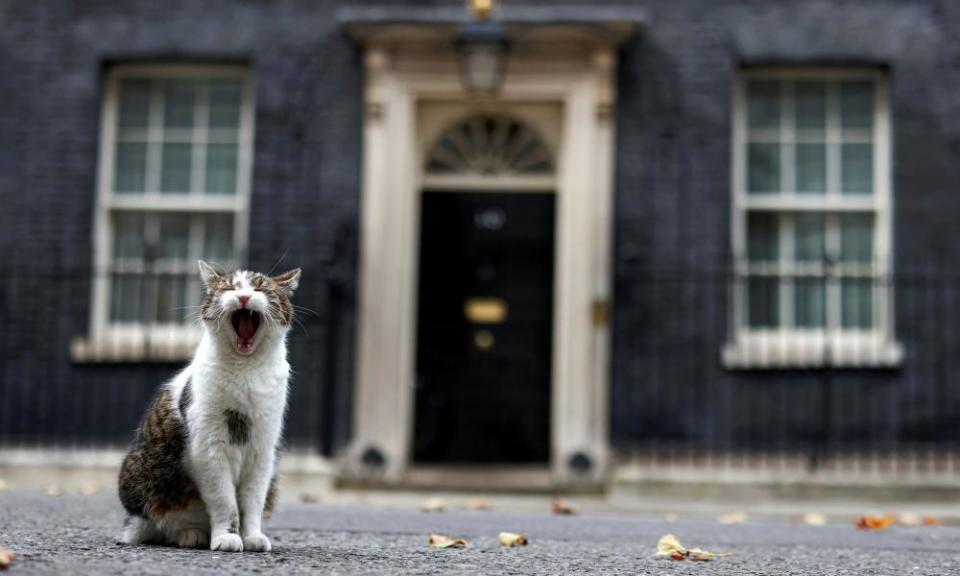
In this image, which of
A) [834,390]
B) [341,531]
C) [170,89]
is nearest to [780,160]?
[834,390]

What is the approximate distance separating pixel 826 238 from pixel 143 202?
587cm

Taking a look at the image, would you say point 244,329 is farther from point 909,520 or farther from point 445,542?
point 909,520

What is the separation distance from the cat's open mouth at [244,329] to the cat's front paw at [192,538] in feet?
2.31

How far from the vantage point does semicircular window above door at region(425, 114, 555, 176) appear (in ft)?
40.1

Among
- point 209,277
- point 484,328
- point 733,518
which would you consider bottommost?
point 733,518

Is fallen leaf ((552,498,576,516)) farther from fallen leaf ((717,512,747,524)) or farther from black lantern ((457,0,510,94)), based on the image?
black lantern ((457,0,510,94))

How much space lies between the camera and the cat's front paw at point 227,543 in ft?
16.9

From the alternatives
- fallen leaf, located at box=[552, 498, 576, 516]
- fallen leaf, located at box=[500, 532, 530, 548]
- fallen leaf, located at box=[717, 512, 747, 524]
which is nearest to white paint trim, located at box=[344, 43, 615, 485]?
fallen leaf, located at box=[552, 498, 576, 516]

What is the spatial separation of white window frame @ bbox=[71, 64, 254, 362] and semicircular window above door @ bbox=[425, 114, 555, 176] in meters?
1.64

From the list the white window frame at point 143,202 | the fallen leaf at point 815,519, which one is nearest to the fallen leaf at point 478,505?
the fallen leaf at point 815,519

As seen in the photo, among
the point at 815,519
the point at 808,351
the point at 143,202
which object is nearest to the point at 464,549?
the point at 815,519

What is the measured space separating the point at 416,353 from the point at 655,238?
7.29ft

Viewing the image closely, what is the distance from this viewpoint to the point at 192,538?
529 centimetres

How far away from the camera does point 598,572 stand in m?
5.40
